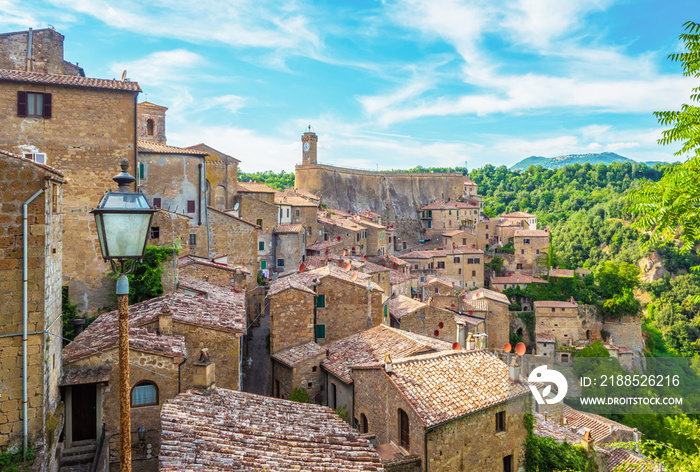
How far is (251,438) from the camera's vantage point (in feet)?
31.0

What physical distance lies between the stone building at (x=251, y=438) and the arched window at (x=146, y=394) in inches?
42.6

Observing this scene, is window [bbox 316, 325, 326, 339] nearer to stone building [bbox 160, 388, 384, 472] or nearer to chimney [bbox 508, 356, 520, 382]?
chimney [bbox 508, 356, 520, 382]

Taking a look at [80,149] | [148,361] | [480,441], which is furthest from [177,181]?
[480,441]

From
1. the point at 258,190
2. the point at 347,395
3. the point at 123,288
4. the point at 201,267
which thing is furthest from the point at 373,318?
the point at 123,288

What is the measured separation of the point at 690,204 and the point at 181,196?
23115 mm

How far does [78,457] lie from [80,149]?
10532 mm

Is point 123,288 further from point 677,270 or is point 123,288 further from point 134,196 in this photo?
point 677,270

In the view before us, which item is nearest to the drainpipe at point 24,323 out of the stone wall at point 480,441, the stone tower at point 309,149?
the stone wall at point 480,441

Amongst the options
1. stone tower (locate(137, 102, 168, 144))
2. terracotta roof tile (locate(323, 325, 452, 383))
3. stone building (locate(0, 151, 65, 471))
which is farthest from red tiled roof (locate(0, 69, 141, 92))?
stone tower (locate(137, 102, 168, 144))

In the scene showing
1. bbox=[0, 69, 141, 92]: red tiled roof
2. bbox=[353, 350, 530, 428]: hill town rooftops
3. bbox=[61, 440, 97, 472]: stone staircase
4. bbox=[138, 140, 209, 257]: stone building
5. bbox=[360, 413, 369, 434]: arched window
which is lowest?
bbox=[360, 413, 369, 434]: arched window

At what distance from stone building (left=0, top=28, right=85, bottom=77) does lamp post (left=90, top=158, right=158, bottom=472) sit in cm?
2342

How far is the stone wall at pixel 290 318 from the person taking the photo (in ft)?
71.2

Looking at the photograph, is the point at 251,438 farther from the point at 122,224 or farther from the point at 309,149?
the point at 309,149

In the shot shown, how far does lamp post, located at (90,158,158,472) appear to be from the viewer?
14.7ft
